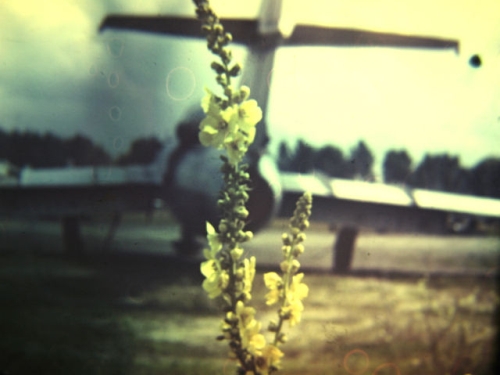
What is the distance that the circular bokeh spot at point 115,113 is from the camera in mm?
1622

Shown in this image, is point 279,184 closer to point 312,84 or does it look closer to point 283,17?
point 312,84

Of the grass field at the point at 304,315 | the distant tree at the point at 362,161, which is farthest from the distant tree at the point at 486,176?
the distant tree at the point at 362,161

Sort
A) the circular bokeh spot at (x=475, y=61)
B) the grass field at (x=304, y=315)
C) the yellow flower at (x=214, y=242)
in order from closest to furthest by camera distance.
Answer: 1. the yellow flower at (x=214, y=242)
2. the circular bokeh spot at (x=475, y=61)
3. the grass field at (x=304, y=315)

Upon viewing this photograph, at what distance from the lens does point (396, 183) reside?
1.55 metres

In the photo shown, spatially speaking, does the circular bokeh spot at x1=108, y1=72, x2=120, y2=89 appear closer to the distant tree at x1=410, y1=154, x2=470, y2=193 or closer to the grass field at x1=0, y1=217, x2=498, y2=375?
the grass field at x1=0, y1=217, x2=498, y2=375

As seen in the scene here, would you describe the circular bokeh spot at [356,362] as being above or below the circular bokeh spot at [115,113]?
below

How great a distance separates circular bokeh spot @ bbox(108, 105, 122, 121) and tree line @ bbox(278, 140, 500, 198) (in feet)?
1.70

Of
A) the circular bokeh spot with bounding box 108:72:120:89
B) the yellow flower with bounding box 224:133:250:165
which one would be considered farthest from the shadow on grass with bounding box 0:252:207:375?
the yellow flower with bounding box 224:133:250:165

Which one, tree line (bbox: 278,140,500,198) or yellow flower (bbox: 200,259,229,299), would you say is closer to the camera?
yellow flower (bbox: 200,259,229,299)

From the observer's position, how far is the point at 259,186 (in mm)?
1488

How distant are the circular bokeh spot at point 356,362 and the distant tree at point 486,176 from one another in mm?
612

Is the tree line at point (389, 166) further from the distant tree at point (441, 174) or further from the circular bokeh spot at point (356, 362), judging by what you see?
the circular bokeh spot at point (356, 362)

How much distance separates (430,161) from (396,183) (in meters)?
0.12

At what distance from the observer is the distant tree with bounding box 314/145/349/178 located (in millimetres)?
1548
